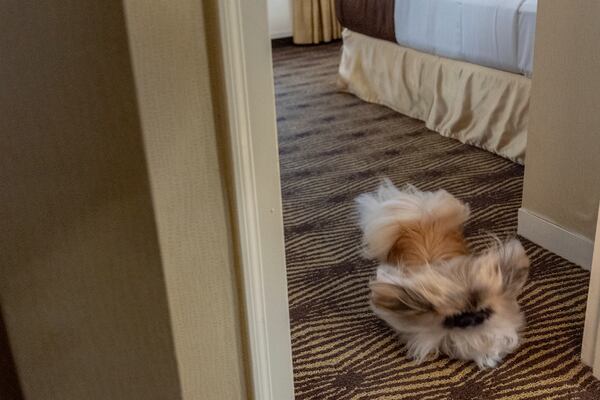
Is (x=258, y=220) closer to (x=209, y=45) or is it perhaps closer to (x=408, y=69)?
(x=209, y=45)

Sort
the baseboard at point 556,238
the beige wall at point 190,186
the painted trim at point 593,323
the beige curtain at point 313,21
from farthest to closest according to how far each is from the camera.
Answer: the beige curtain at point 313,21 → the baseboard at point 556,238 → the painted trim at point 593,323 → the beige wall at point 190,186

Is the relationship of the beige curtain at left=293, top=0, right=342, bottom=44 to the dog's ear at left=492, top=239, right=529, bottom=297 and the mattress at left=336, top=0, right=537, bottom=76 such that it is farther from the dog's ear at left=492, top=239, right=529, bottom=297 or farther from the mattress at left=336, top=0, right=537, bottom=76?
the dog's ear at left=492, top=239, right=529, bottom=297

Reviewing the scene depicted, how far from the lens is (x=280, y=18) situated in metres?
5.10

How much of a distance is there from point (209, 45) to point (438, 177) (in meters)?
1.85

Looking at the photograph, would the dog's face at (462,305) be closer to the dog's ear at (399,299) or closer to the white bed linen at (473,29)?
the dog's ear at (399,299)

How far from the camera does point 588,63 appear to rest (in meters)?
1.70

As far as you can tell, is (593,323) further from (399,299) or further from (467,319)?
(399,299)

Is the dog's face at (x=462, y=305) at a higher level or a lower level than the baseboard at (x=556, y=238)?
higher

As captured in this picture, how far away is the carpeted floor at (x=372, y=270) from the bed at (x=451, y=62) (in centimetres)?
9

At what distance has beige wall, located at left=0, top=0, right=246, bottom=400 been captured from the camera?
29.1 inches

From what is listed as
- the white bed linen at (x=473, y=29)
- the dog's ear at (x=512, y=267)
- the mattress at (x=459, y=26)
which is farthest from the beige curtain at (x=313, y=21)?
the dog's ear at (x=512, y=267)

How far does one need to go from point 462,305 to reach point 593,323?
0.89 ft

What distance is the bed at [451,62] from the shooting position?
97.7 inches

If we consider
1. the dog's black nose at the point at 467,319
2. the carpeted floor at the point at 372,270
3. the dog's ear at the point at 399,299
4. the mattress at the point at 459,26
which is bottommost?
the carpeted floor at the point at 372,270
